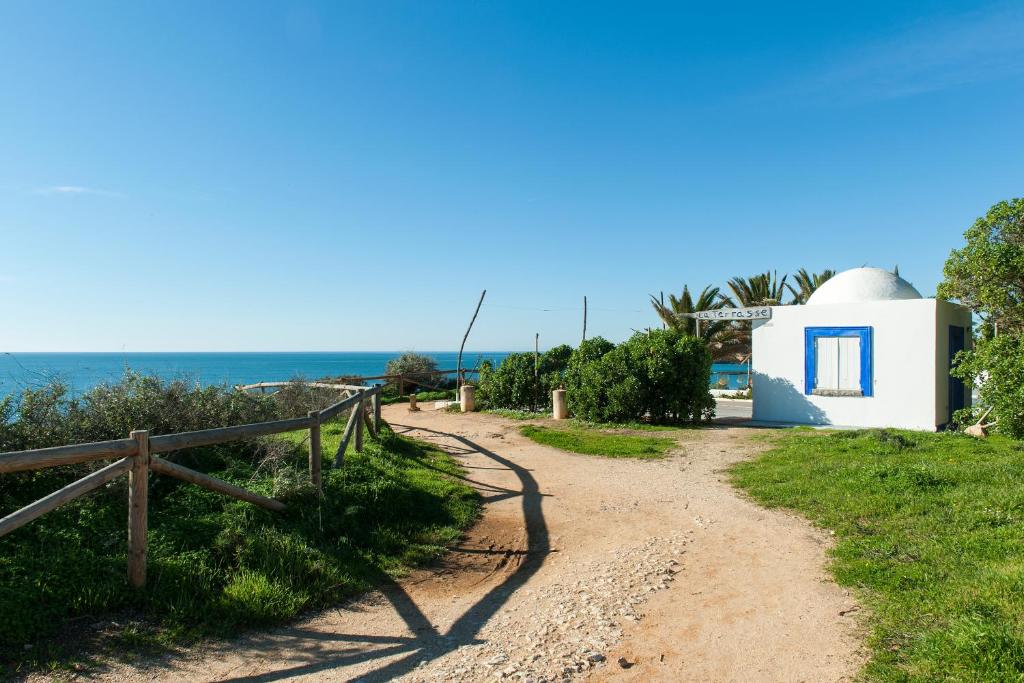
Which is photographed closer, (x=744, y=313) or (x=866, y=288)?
(x=866, y=288)

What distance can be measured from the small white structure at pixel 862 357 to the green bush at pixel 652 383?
178 cm

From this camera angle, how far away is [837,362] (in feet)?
48.9

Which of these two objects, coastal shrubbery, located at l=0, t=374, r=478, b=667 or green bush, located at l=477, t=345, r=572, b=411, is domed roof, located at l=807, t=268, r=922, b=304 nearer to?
green bush, located at l=477, t=345, r=572, b=411

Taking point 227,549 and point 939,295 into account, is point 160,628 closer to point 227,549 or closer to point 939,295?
point 227,549

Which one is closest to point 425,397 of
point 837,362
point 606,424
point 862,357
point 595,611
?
point 606,424

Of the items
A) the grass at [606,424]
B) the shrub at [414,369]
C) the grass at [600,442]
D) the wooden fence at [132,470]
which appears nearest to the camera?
the wooden fence at [132,470]

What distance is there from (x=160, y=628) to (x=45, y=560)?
1.08 metres

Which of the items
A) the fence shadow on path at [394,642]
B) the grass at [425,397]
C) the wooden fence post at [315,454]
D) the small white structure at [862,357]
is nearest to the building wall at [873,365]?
the small white structure at [862,357]

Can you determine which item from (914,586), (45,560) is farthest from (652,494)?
(45,560)

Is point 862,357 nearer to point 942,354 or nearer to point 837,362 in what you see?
point 837,362

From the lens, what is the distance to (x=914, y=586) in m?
4.73

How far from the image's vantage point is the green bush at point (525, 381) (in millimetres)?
18891

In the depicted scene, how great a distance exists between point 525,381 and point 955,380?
11.1m

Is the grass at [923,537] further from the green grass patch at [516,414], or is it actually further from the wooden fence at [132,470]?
the green grass patch at [516,414]
